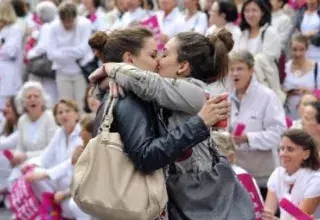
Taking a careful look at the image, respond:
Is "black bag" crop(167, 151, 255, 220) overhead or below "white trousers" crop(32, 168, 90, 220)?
overhead

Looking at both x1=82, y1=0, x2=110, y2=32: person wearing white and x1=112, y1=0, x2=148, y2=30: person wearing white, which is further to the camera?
x1=82, y1=0, x2=110, y2=32: person wearing white

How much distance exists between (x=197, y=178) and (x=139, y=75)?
19.0 inches

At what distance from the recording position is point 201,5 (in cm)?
1195

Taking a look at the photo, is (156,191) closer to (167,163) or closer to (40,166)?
(167,163)

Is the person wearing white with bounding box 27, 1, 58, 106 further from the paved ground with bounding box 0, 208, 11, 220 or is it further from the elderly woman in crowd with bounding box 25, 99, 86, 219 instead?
the elderly woman in crowd with bounding box 25, 99, 86, 219

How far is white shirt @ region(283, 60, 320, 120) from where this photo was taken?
936 centimetres

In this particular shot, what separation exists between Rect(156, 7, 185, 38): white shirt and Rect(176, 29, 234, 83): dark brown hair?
683 cm

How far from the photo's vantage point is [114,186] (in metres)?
3.60

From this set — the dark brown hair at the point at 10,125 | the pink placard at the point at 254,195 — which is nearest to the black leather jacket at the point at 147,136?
the pink placard at the point at 254,195

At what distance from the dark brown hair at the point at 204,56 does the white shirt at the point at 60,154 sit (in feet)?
14.0

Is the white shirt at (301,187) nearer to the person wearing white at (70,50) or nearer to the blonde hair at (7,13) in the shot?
the person wearing white at (70,50)

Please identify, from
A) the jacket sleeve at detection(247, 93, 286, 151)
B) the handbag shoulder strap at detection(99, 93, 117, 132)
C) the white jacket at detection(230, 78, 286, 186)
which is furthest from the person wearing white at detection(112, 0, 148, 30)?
the handbag shoulder strap at detection(99, 93, 117, 132)

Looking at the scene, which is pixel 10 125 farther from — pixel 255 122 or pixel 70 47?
pixel 255 122

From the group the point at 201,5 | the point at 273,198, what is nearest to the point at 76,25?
the point at 201,5
